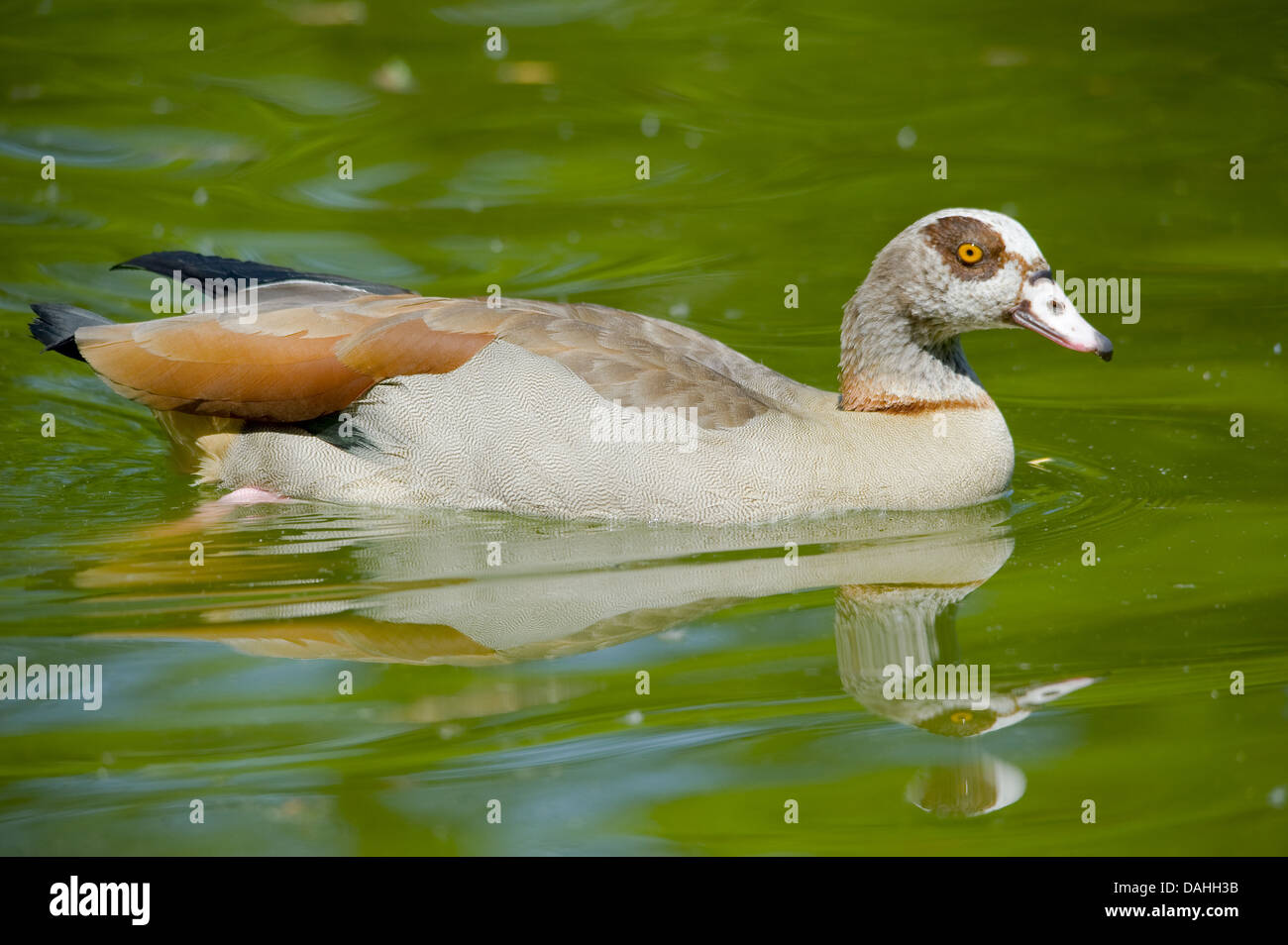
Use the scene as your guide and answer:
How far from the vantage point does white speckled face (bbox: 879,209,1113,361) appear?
786 centimetres

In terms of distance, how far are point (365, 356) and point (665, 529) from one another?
1.63m

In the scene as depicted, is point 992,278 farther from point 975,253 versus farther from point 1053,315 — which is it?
point 1053,315

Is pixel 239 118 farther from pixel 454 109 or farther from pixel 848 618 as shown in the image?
pixel 848 618

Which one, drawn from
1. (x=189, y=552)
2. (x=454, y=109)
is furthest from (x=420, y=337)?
(x=454, y=109)

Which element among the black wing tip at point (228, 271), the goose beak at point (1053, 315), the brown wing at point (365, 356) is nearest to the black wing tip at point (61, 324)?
the brown wing at point (365, 356)

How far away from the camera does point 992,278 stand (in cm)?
789

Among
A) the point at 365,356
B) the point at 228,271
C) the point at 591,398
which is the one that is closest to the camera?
the point at 591,398

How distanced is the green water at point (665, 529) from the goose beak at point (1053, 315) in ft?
2.91

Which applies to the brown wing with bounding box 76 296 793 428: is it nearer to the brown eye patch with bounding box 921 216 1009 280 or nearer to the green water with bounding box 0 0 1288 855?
the green water with bounding box 0 0 1288 855

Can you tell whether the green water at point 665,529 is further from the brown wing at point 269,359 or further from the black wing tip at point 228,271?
the black wing tip at point 228,271

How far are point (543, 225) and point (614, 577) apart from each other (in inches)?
232

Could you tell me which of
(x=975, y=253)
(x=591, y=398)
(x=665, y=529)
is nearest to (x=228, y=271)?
(x=591, y=398)

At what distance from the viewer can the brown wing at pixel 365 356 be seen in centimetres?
784

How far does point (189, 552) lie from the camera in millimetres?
7484
